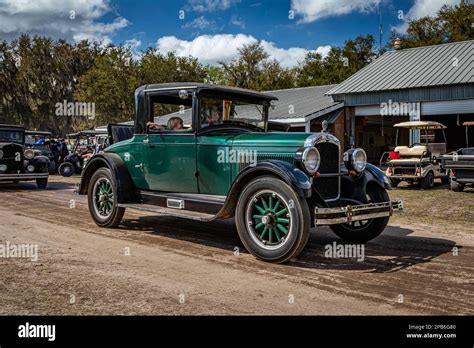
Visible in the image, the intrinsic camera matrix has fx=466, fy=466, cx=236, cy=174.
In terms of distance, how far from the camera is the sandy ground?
3.93 m

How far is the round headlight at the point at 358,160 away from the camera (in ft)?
20.6

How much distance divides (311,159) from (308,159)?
0.16 ft

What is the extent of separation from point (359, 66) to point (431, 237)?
38242 mm

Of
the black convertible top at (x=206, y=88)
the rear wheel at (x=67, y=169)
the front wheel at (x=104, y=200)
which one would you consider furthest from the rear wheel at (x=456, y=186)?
the rear wheel at (x=67, y=169)

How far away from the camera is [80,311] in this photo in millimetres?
3750

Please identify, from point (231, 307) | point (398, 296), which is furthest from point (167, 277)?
point (398, 296)

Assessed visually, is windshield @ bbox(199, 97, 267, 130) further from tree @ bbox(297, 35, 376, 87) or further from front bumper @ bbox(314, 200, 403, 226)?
tree @ bbox(297, 35, 376, 87)

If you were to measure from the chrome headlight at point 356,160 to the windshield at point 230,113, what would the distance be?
1.46 metres

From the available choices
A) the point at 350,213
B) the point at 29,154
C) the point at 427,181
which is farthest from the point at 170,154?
the point at 427,181

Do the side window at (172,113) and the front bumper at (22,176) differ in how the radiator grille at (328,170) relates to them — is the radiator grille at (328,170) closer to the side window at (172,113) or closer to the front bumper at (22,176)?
the side window at (172,113)
